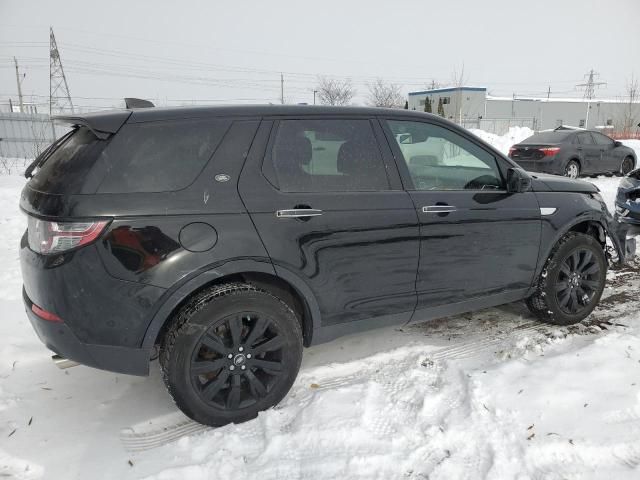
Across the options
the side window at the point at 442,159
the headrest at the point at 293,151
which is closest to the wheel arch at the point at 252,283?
the headrest at the point at 293,151

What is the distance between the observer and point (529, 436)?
257cm

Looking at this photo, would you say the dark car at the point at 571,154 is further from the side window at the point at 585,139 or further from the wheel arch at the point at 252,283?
the wheel arch at the point at 252,283

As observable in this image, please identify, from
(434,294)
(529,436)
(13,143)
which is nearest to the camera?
(529,436)

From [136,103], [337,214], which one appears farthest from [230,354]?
[136,103]

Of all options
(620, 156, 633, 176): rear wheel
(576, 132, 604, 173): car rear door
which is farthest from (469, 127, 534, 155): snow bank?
(576, 132, 604, 173): car rear door

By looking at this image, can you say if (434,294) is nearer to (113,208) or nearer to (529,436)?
(529,436)

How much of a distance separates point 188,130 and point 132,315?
40.4 inches

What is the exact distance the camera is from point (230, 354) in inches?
105

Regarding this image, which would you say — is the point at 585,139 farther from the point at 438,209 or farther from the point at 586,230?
the point at 438,209

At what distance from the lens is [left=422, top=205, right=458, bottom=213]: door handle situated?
314cm

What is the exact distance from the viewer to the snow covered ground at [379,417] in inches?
95.0

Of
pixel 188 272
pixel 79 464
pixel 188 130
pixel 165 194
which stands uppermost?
pixel 188 130

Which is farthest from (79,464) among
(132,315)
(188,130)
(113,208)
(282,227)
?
(188,130)

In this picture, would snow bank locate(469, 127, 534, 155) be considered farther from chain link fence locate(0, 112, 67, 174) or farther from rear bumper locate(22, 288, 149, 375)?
rear bumper locate(22, 288, 149, 375)
